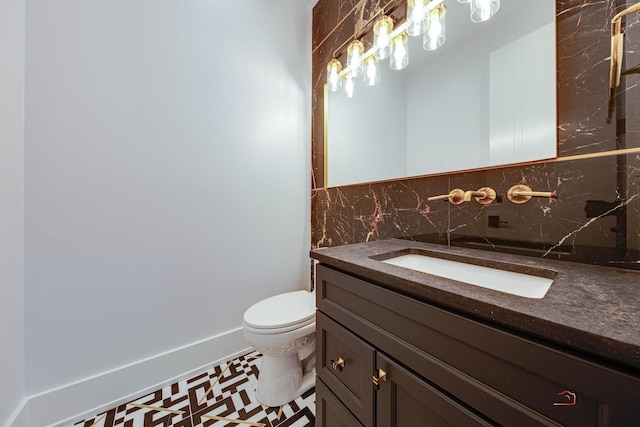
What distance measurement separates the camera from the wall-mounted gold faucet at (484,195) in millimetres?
885

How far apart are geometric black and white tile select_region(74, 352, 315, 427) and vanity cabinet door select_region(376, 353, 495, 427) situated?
2.39ft

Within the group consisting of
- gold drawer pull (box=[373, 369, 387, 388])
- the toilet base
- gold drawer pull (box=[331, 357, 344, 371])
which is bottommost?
the toilet base

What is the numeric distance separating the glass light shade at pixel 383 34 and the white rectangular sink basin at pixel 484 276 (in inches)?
44.3

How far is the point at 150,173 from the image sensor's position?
1.29 metres

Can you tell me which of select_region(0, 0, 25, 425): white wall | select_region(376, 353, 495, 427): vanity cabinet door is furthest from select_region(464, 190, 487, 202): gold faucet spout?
select_region(0, 0, 25, 425): white wall

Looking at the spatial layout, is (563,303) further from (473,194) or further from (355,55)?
(355,55)

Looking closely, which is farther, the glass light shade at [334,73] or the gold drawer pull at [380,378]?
the glass light shade at [334,73]

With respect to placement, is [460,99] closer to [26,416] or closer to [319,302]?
[319,302]

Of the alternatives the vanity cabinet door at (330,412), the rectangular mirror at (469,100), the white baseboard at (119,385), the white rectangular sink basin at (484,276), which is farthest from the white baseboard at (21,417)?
the rectangular mirror at (469,100)

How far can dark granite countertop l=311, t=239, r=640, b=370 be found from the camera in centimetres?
32

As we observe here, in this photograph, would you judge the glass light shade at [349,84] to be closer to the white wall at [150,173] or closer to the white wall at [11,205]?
the white wall at [150,173]

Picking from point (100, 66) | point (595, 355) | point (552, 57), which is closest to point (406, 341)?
point (595, 355)

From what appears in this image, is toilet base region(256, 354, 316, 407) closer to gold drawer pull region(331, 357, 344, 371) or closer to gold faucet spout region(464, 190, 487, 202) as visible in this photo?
gold drawer pull region(331, 357, 344, 371)

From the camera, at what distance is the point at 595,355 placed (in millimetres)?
A: 330
